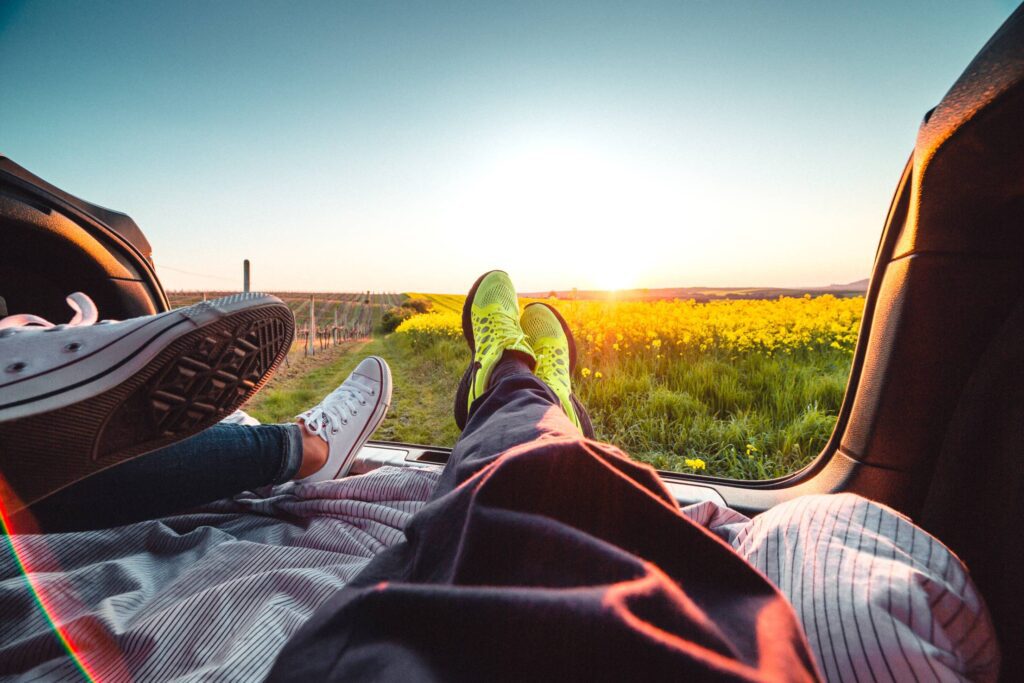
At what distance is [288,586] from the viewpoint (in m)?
0.51

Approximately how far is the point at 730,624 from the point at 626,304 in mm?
2177

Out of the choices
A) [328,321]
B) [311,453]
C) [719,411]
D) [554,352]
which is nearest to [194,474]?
[311,453]

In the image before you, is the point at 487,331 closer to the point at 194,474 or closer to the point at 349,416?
the point at 349,416

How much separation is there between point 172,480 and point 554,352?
0.99m

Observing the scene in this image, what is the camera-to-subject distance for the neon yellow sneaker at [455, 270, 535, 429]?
117 centimetres

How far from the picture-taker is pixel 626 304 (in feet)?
7.68

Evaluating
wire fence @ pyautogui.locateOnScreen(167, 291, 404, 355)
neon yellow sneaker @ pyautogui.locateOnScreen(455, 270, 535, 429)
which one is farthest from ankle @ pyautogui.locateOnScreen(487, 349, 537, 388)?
wire fence @ pyautogui.locateOnScreen(167, 291, 404, 355)

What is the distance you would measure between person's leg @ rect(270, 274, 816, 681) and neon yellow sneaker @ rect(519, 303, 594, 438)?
693 mm

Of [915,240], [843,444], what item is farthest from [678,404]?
[915,240]

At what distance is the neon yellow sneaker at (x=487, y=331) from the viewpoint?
1.17m

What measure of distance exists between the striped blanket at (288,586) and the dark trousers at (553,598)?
83mm

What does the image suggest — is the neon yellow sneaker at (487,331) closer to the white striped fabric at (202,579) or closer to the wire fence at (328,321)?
the white striped fabric at (202,579)

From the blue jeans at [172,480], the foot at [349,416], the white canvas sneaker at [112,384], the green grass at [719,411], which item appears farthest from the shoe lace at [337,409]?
the green grass at [719,411]

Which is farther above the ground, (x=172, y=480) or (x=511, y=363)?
(x=511, y=363)
